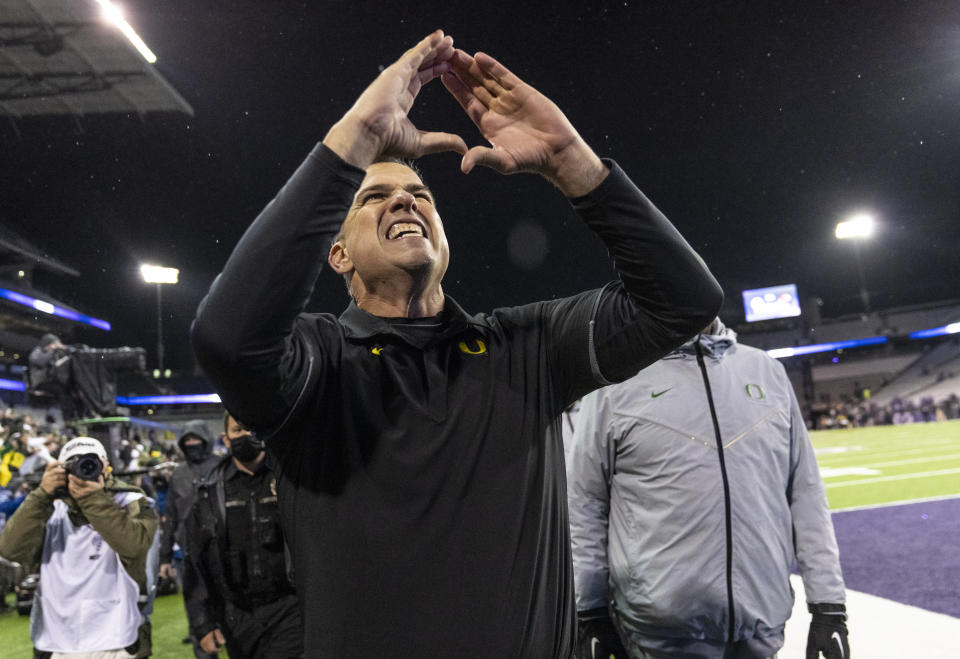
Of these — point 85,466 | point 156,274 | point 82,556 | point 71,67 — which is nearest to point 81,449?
point 85,466

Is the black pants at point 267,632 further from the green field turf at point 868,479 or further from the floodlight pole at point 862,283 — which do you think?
the floodlight pole at point 862,283

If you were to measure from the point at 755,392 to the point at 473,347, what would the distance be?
65.6 inches

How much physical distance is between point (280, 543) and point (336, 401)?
2563 millimetres

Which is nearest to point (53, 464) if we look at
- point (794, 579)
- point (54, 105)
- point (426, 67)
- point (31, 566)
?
point (31, 566)

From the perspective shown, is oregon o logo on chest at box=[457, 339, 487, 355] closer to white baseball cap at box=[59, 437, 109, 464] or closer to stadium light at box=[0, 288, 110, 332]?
white baseball cap at box=[59, 437, 109, 464]

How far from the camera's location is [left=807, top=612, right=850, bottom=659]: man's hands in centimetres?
238

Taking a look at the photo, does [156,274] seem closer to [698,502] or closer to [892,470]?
[892,470]

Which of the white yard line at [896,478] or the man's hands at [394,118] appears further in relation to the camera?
the white yard line at [896,478]

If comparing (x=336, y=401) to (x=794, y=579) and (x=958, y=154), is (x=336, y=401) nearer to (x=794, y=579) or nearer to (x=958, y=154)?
(x=794, y=579)

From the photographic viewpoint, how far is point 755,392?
8.43 feet

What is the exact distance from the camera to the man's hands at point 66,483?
374cm

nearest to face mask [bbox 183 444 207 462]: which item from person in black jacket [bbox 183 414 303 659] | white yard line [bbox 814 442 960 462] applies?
person in black jacket [bbox 183 414 303 659]

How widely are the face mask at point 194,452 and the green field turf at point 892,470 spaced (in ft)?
27.9

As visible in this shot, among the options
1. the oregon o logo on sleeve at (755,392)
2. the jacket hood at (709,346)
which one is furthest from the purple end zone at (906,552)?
the jacket hood at (709,346)
